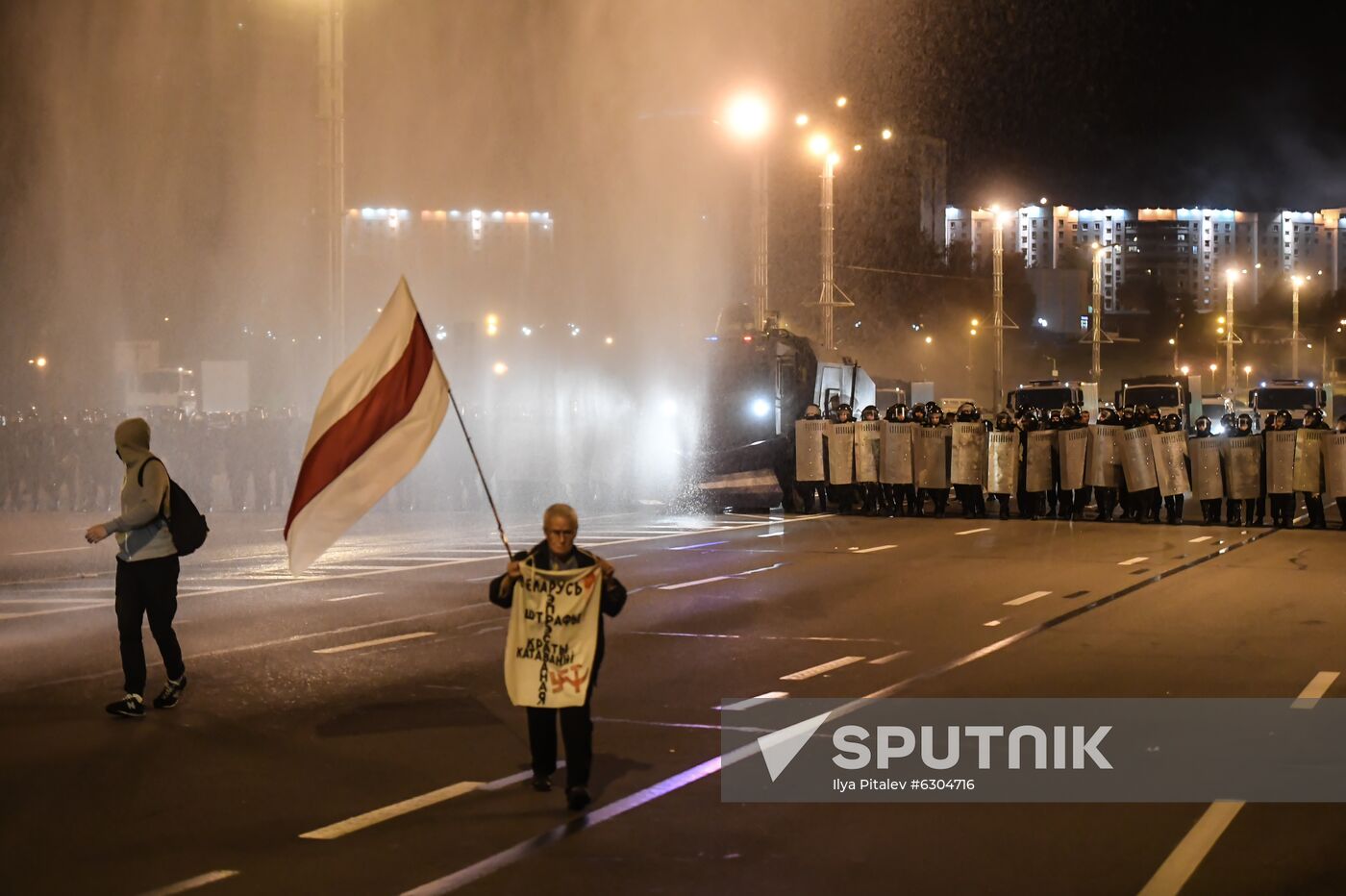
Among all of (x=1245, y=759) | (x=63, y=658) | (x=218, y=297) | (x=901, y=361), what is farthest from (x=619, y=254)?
(x=1245, y=759)

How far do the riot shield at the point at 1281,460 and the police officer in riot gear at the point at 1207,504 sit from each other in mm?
1016

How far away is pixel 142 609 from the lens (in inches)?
A: 352

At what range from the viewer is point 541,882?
5.70 meters

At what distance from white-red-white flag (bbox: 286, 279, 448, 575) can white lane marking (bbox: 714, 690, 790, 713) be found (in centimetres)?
255

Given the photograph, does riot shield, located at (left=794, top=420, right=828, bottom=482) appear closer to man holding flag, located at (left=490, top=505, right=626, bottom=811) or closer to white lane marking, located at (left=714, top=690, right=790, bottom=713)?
white lane marking, located at (left=714, top=690, right=790, bottom=713)

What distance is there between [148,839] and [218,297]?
50567 millimetres

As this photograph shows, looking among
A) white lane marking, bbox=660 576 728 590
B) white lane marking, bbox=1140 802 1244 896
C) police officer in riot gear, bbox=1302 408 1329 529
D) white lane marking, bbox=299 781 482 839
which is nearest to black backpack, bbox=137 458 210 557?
white lane marking, bbox=299 781 482 839

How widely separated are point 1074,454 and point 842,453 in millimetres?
3822

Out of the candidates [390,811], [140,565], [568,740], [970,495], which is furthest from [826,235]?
[390,811]

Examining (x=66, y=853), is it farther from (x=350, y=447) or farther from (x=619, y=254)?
(x=619, y=254)

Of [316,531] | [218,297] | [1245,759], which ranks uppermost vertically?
[218,297]

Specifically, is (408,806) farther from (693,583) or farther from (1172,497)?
(1172,497)

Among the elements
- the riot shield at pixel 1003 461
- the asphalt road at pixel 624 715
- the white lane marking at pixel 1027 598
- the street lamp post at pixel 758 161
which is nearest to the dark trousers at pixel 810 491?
the riot shield at pixel 1003 461

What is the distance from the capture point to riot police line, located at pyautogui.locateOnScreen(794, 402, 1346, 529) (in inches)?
933
